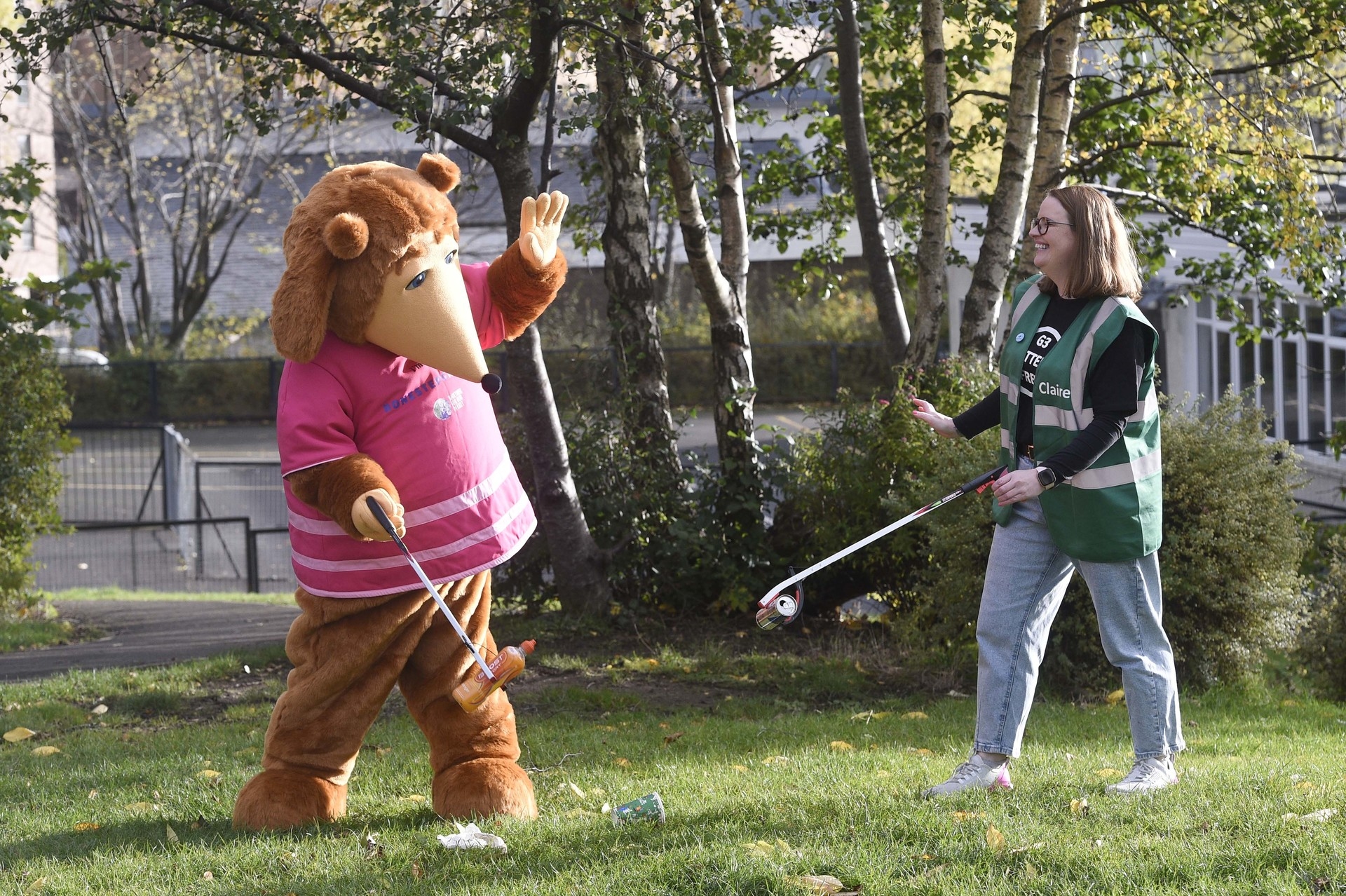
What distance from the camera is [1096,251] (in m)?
3.87

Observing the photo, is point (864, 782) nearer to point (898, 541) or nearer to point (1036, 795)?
point (1036, 795)

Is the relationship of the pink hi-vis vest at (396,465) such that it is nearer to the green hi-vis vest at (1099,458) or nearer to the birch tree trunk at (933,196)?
the green hi-vis vest at (1099,458)

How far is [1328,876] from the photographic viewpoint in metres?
3.11

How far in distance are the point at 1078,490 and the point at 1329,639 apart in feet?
12.4

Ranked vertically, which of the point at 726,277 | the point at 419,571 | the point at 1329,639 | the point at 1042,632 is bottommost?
the point at 1329,639

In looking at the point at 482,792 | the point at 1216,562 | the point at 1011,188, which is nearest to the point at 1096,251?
the point at 482,792

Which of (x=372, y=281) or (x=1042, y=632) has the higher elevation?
(x=372, y=281)

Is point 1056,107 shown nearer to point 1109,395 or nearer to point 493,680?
point 1109,395

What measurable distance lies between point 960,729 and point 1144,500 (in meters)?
2.04

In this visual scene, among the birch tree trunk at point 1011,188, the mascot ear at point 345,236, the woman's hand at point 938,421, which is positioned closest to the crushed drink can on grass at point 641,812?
the woman's hand at point 938,421

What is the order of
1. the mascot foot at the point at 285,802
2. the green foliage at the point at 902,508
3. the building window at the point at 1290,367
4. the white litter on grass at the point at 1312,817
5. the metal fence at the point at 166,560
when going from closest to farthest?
the white litter on grass at the point at 1312,817
the mascot foot at the point at 285,802
the green foliage at the point at 902,508
the metal fence at the point at 166,560
the building window at the point at 1290,367

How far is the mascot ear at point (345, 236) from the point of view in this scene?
12.8 feet

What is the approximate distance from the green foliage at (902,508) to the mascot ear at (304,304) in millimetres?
3380

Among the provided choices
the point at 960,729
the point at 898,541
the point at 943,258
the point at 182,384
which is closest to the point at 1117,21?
the point at 943,258
